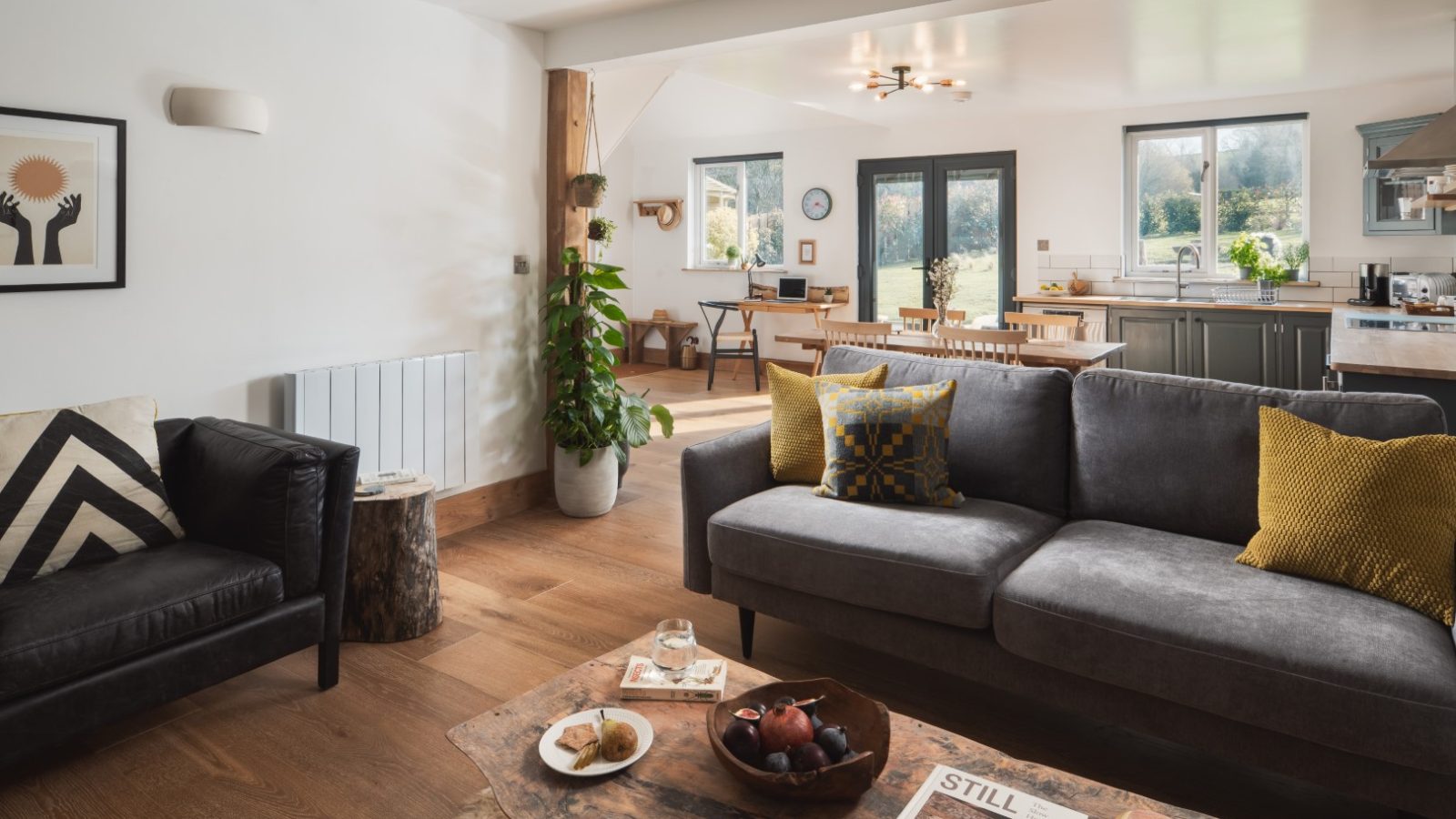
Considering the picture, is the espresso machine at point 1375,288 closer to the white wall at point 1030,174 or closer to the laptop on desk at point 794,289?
the white wall at point 1030,174

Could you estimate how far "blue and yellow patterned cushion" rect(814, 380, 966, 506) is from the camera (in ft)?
9.41

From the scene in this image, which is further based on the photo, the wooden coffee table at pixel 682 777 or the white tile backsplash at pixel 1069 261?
the white tile backsplash at pixel 1069 261

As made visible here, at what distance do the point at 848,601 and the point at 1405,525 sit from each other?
1.33 meters

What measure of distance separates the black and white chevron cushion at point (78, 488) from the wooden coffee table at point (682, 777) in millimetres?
1460

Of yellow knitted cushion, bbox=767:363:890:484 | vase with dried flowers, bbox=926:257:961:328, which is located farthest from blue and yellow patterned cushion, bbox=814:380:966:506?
vase with dried flowers, bbox=926:257:961:328

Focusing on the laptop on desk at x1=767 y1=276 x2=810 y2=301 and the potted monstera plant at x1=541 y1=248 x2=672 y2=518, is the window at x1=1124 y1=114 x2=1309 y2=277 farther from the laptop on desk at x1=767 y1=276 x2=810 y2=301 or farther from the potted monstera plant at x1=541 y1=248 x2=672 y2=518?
the potted monstera plant at x1=541 y1=248 x2=672 y2=518

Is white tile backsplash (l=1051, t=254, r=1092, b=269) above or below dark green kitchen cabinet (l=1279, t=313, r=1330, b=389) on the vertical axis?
above

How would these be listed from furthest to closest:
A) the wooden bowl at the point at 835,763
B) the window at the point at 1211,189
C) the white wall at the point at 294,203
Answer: the window at the point at 1211,189
the white wall at the point at 294,203
the wooden bowl at the point at 835,763

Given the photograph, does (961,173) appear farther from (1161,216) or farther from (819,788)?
(819,788)

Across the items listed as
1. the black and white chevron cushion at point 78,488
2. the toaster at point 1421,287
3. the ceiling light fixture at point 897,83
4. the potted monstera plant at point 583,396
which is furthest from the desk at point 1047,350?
the black and white chevron cushion at point 78,488

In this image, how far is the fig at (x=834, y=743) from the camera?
147 centimetres

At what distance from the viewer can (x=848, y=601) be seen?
2.58m

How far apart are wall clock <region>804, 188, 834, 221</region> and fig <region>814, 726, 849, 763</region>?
307 inches

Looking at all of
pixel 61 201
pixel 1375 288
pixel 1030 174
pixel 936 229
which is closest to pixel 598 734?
pixel 61 201
